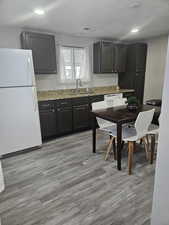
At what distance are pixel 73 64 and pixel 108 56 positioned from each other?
38.4 inches

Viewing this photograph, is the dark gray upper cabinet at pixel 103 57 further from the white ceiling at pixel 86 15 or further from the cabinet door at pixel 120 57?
the white ceiling at pixel 86 15

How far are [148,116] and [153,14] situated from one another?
5.54 ft

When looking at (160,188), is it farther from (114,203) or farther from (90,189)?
(90,189)

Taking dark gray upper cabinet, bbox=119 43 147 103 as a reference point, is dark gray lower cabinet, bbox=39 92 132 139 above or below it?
below

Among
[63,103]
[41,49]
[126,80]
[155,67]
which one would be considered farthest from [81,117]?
[155,67]

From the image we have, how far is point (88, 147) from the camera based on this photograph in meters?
3.12

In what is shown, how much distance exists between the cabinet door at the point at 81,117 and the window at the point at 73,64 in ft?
3.01

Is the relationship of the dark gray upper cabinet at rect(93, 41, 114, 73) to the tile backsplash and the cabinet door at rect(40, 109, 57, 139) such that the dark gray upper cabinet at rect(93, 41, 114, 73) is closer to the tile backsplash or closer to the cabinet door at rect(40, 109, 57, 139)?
the tile backsplash

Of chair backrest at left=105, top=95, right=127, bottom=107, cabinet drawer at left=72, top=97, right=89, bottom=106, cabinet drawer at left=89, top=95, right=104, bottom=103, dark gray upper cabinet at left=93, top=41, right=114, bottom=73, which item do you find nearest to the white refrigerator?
cabinet drawer at left=72, top=97, right=89, bottom=106

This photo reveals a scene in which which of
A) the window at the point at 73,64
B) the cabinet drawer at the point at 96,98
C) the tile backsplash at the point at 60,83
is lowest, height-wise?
the cabinet drawer at the point at 96,98

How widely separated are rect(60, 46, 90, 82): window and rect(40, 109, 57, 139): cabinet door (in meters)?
1.15

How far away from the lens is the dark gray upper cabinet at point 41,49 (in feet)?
10.5

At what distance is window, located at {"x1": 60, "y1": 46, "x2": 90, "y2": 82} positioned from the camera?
4.08 meters

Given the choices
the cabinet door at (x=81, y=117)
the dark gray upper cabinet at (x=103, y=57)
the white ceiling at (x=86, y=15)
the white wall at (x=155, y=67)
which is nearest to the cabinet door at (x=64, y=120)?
the cabinet door at (x=81, y=117)
